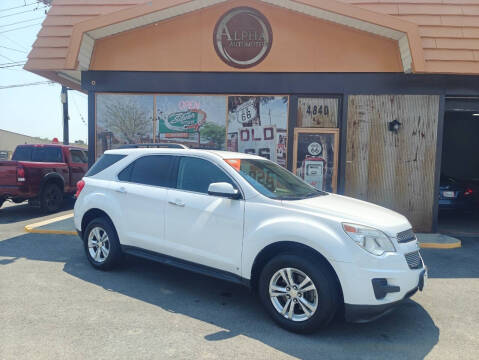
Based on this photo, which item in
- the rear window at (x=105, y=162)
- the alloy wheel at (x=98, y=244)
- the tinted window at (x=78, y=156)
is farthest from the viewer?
the tinted window at (x=78, y=156)

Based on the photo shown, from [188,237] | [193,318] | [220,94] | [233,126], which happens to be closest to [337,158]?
[233,126]

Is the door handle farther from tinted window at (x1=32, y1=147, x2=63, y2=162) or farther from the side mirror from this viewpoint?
tinted window at (x1=32, y1=147, x2=63, y2=162)

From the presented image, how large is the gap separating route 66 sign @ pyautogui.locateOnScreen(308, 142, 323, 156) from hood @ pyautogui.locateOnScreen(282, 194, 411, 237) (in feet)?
15.8

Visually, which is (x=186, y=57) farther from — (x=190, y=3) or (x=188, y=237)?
(x=188, y=237)

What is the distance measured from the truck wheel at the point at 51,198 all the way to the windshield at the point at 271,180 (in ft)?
24.7

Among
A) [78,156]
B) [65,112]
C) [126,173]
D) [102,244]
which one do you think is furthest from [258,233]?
[65,112]

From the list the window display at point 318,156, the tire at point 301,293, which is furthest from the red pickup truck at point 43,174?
the tire at point 301,293

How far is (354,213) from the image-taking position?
3.76 m

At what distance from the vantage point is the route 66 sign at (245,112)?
9.07 meters

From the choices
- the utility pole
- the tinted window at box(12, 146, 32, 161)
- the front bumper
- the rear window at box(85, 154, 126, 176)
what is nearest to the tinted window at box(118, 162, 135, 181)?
the rear window at box(85, 154, 126, 176)

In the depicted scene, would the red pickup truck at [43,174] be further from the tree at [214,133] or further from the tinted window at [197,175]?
the tinted window at [197,175]

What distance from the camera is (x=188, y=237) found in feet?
14.5

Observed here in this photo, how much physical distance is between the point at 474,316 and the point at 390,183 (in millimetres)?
4901

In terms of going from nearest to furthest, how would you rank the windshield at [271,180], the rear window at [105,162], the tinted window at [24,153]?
1. the windshield at [271,180]
2. the rear window at [105,162]
3. the tinted window at [24,153]
